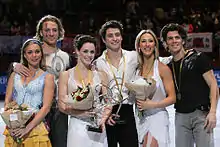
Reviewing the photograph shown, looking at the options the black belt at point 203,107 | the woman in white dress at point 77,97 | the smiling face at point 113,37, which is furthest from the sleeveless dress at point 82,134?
the black belt at point 203,107

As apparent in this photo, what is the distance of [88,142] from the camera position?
12.2 feet

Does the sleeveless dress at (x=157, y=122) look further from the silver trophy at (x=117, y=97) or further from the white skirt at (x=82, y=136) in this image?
the white skirt at (x=82, y=136)

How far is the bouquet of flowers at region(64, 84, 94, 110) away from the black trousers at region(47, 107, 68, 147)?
773mm

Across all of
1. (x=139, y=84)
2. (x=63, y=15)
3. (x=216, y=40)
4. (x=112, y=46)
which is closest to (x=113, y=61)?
(x=112, y=46)

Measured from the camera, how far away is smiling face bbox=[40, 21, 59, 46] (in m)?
4.44

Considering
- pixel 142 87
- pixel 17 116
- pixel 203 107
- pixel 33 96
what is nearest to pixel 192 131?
pixel 203 107

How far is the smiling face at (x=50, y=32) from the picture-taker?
14.6 ft

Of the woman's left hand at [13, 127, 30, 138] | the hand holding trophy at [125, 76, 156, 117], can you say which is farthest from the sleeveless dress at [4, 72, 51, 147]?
the hand holding trophy at [125, 76, 156, 117]

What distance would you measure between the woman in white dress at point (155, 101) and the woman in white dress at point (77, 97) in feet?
1.32

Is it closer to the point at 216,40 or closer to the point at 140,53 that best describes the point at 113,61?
the point at 140,53

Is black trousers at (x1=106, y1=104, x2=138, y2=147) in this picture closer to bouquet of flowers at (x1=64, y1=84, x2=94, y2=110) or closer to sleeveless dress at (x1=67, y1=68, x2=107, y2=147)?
sleeveless dress at (x1=67, y1=68, x2=107, y2=147)

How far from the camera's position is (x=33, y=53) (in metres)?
3.91

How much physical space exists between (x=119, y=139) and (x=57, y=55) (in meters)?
1.09

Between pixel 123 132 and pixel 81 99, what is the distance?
0.66m
